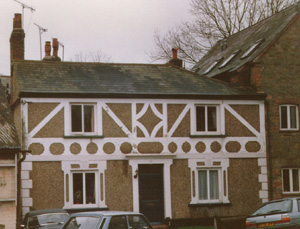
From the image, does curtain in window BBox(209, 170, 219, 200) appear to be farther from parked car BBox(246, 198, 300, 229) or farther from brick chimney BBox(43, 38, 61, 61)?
brick chimney BBox(43, 38, 61, 61)

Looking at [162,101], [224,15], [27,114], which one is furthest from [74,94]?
[224,15]

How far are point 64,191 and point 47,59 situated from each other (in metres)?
8.00

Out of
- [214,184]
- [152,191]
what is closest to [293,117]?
[214,184]

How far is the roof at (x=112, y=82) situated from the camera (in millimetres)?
25000

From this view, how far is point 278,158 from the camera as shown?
26.9 metres

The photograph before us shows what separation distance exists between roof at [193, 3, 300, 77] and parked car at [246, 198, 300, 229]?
1015 cm

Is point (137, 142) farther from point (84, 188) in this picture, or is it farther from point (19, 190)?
point (19, 190)

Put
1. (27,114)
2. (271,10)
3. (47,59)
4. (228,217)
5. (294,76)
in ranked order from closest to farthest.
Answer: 1. (27,114)
2. (228,217)
3. (294,76)
4. (47,59)
5. (271,10)

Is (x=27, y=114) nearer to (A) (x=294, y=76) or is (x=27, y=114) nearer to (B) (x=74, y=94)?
(B) (x=74, y=94)

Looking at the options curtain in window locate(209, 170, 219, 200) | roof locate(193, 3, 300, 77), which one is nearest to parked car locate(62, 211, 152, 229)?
curtain in window locate(209, 170, 219, 200)

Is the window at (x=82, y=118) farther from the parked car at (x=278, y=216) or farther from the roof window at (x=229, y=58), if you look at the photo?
the parked car at (x=278, y=216)

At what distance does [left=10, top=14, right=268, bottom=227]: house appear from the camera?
24.3 metres

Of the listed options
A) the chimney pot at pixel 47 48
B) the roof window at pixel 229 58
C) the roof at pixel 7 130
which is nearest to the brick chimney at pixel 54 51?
the chimney pot at pixel 47 48

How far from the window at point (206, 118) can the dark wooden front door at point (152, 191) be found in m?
2.53
